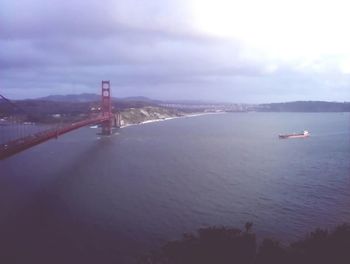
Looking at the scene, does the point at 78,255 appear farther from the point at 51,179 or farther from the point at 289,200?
the point at 51,179

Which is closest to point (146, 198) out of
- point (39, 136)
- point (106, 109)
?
point (39, 136)

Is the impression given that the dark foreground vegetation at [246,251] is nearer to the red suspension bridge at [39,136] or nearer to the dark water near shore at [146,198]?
the dark water near shore at [146,198]

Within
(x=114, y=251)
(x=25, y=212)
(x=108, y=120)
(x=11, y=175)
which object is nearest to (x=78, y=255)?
(x=114, y=251)

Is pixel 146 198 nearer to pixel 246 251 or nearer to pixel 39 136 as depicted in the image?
pixel 39 136

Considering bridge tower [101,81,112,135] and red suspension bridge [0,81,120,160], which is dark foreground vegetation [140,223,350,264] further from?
bridge tower [101,81,112,135]

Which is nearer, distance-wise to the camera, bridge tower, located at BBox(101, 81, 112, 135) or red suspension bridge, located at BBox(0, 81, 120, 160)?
red suspension bridge, located at BBox(0, 81, 120, 160)

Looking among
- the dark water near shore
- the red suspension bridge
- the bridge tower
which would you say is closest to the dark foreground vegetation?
the dark water near shore
